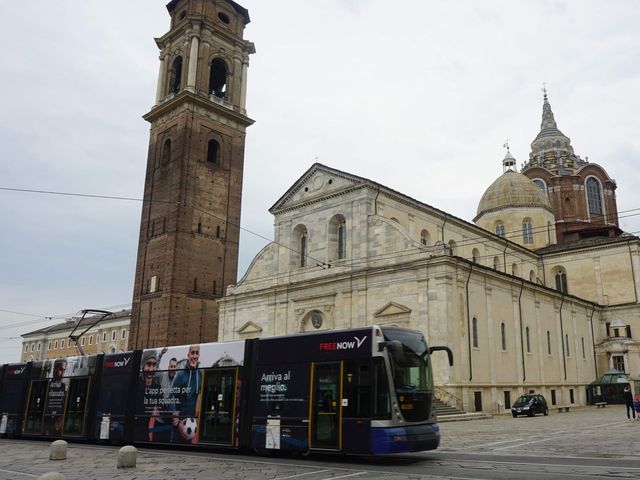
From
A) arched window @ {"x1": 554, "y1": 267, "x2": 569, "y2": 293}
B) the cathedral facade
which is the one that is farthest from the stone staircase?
arched window @ {"x1": 554, "y1": 267, "x2": 569, "y2": 293}

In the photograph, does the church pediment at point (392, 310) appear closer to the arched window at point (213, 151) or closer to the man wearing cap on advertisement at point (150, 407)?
the man wearing cap on advertisement at point (150, 407)

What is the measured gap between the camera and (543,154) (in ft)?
216

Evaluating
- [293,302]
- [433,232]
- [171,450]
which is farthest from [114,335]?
[171,450]

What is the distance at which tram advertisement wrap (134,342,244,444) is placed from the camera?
47.5 feet

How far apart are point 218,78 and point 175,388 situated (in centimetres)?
3904

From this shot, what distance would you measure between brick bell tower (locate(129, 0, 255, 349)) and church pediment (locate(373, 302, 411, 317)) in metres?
16.0

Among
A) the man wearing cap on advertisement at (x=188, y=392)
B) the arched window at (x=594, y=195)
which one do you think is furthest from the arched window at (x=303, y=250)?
the arched window at (x=594, y=195)

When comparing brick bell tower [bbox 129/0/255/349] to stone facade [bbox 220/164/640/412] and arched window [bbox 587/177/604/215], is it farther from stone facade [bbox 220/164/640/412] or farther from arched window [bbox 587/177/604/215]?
arched window [bbox 587/177/604/215]

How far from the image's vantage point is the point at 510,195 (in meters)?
50.9

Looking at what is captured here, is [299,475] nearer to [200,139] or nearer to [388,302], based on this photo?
[388,302]

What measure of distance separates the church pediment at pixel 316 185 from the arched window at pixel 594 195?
113ft

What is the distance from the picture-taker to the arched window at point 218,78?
48125mm

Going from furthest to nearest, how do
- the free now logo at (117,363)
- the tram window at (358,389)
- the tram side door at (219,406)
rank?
the free now logo at (117,363), the tram side door at (219,406), the tram window at (358,389)

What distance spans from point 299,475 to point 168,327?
31088 millimetres
